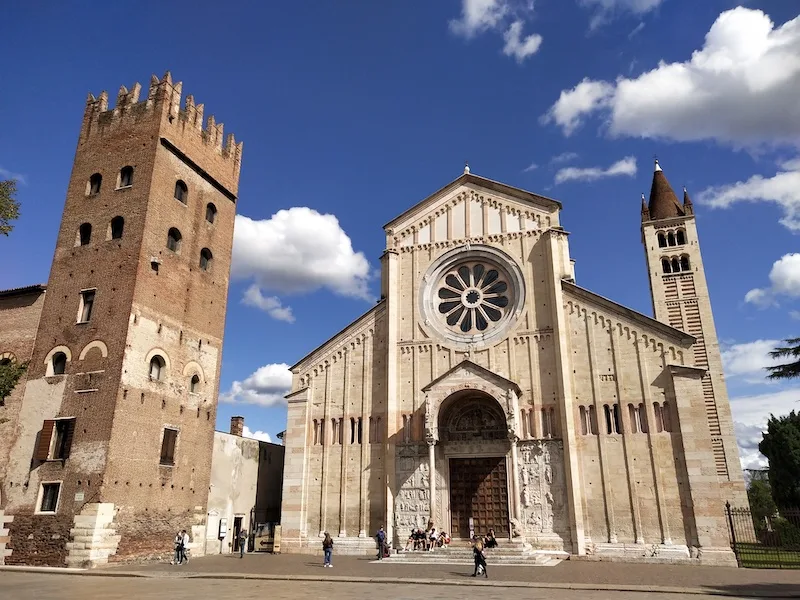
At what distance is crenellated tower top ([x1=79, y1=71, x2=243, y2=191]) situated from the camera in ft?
88.5

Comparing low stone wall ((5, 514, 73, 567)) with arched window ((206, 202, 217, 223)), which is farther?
arched window ((206, 202, 217, 223))

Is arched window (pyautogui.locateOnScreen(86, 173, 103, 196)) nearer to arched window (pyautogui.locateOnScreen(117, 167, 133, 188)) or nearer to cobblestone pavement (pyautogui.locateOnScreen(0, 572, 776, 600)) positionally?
arched window (pyautogui.locateOnScreen(117, 167, 133, 188))

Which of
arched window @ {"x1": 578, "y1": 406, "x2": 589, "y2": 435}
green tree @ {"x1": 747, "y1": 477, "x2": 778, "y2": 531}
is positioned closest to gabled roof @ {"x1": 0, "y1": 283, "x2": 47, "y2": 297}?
arched window @ {"x1": 578, "y1": 406, "x2": 589, "y2": 435}

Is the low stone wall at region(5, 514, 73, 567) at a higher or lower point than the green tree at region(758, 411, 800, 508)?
lower

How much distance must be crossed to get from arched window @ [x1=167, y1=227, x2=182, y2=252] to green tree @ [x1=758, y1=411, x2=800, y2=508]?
34.3m

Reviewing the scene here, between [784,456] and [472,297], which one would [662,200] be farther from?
[472,297]

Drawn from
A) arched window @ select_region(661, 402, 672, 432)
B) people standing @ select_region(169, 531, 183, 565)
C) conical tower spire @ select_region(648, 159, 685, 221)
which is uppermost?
conical tower spire @ select_region(648, 159, 685, 221)

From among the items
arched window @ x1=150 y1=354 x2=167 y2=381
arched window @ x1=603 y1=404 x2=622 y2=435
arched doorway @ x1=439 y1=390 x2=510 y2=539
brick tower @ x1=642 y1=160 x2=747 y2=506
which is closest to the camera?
arched window @ x1=603 y1=404 x2=622 y2=435

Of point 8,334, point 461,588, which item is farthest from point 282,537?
Answer: point 8,334

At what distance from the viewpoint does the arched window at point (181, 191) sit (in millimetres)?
27048

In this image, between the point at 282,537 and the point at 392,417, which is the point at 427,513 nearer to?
the point at 392,417

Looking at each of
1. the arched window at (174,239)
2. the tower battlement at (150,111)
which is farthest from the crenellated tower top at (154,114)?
the arched window at (174,239)

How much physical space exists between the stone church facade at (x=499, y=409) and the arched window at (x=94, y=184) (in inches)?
502

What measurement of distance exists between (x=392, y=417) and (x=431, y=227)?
9.54 metres
